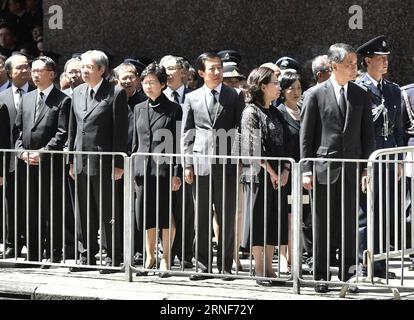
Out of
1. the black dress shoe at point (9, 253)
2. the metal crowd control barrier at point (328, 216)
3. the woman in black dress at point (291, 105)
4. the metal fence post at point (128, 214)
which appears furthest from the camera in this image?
the black dress shoe at point (9, 253)

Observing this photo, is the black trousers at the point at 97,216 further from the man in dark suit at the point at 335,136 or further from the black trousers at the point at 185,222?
the man in dark suit at the point at 335,136

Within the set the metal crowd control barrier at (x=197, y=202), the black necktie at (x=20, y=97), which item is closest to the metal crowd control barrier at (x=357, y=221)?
the metal crowd control barrier at (x=197, y=202)

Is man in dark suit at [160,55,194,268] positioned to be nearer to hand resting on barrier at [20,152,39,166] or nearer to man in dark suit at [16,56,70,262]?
man in dark suit at [16,56,70,262]

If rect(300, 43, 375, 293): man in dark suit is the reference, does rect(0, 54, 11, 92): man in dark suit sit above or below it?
above


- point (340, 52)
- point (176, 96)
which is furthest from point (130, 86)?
point (340, 52)

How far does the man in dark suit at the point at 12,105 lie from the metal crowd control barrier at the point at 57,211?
0.01m

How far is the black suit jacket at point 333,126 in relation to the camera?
1054 cm

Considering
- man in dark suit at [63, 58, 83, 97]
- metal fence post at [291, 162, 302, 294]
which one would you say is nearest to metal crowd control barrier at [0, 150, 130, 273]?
man in dark suit at [63, 58, 83, 97]

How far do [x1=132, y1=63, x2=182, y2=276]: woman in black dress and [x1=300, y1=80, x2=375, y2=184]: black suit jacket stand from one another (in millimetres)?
1274

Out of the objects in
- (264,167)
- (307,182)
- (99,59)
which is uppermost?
(99,59)

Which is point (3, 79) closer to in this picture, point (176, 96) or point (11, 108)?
point (11, 108)

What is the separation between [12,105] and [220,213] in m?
2.60

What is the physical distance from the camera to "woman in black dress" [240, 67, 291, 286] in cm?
1060

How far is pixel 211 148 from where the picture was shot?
11.3m
